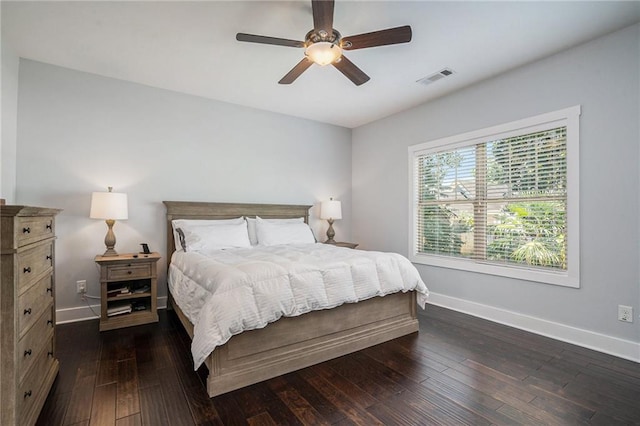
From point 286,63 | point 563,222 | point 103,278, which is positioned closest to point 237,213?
point 103,278

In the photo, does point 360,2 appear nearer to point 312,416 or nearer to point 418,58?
point 418,58

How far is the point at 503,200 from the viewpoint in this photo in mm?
3369

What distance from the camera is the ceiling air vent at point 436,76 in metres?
3.27

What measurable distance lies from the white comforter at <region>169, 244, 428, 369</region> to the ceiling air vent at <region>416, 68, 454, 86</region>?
2.03 meters

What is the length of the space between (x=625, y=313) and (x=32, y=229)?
420 cm

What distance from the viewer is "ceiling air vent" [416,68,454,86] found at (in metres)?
3.27

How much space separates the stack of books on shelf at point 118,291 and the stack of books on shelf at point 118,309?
0.46ft

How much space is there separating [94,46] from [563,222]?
4.67 meters

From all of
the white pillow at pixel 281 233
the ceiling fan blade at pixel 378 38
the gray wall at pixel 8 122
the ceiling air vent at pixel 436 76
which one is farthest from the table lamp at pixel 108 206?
the ceiling air vent at pixel 436 76

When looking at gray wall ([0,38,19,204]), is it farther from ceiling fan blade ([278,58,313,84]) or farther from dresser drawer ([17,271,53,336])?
ceiling fan blade ([278,58,313,84])

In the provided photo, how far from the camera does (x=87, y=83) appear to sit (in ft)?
11.1

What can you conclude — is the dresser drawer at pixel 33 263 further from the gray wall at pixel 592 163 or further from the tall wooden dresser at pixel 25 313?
the gray wall at pixel 592 163

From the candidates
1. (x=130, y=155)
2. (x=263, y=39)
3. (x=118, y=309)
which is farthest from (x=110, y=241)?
(x=263, y=39)

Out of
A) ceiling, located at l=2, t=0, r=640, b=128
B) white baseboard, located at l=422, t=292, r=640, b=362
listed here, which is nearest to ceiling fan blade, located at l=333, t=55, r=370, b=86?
ceiling, located at l=2, t=0, r=640, b=128
